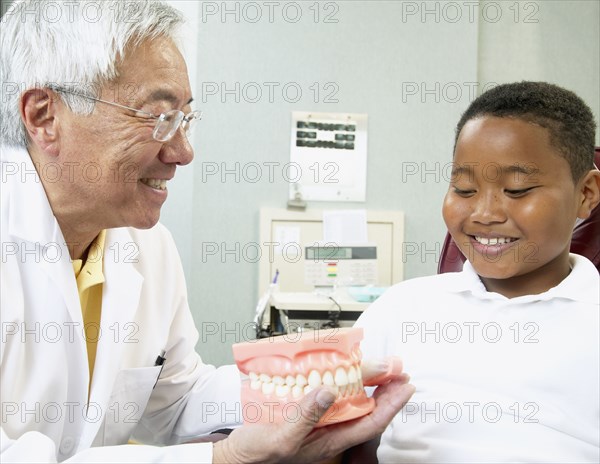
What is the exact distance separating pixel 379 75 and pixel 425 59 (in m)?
0.26

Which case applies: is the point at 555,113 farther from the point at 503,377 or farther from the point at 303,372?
the point at 303,372

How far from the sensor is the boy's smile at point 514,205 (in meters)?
1.10

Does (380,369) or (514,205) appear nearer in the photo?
(380,369)

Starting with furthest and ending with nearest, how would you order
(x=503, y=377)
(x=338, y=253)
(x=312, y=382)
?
(x=338, y=253) → (x=503, y=377) → (x=312, y=382)

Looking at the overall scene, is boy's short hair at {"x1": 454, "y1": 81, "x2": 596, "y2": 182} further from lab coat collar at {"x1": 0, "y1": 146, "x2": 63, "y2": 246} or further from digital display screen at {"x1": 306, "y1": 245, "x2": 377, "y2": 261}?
digital display screen at {"x1": 306, "y1": 245, "x2": 377, "y2": 261}

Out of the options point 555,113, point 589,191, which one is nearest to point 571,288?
point 589,191

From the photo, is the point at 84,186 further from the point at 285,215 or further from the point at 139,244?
the point at 285,215

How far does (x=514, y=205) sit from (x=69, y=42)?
33.2 inches

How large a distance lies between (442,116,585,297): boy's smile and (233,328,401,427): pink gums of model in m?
0.34

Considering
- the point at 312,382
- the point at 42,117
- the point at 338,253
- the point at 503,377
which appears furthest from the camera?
the point at 338,253

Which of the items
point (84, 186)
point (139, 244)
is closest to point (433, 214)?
point (139, 244)

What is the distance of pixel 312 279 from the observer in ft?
11.0

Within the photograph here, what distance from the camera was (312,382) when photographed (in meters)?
0.91

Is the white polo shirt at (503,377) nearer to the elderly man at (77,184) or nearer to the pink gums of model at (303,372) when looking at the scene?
the pink gums of model at (303,372)
